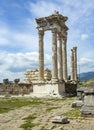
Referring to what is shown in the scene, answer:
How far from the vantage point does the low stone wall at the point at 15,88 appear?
46594 millimetres

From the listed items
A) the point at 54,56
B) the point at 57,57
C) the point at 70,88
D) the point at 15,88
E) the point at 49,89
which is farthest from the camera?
the point at 70,88

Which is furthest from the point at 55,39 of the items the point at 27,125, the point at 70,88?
the point at 27,125

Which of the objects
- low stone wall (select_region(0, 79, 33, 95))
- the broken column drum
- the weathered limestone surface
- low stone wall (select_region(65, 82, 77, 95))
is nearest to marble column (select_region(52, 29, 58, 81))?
the broken column drum

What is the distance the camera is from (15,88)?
156 ft

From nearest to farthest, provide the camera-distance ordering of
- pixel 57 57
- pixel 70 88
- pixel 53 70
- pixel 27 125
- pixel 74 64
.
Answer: pixel 27 125, pixel 53 70, pixel 57 57, pixel 70 88, pixel 74 64

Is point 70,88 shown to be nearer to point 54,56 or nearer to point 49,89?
point 49,89

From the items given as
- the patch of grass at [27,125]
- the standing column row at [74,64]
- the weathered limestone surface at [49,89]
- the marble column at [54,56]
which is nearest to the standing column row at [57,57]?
the marble column at [54,56]

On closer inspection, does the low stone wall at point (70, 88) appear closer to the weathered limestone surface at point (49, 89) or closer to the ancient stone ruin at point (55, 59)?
the ancient stone ruin at point (55, 59)

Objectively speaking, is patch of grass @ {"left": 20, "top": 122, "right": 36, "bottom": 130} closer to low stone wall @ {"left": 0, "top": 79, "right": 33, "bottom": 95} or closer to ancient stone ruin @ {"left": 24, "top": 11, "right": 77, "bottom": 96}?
ancient stone ruin @ {"left": 24, "top": 11, "right": 77, "bottom": 96}

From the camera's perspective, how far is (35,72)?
6581 centimetres

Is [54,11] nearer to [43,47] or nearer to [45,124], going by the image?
[43,47]

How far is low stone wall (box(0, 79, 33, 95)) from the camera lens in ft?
153

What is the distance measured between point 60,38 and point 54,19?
15.0 feet

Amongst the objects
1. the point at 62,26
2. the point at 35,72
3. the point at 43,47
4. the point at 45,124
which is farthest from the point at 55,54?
the point at 45,124
